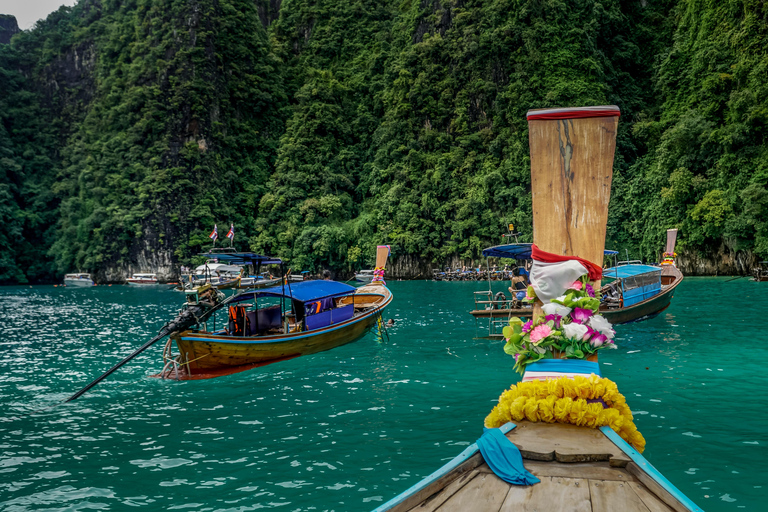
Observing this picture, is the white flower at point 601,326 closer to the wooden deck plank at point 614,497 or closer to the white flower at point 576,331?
the white flower at point 576,331

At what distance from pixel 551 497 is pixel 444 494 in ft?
1.70

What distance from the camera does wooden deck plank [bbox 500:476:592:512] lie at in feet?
7.75

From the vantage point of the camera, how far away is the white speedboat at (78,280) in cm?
6069

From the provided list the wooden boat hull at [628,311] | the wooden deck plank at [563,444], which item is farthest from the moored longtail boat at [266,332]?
the wooden deck plank at [563,444]

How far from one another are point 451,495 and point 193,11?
8462 centimetres

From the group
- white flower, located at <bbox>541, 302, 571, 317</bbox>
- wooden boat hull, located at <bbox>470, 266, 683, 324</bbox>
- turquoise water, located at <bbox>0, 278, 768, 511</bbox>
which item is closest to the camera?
white flower, located at <bbox>541, 302, 571, 317</bbox>

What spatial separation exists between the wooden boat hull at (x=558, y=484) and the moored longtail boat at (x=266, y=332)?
9969mm

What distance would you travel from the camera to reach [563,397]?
3.51 metres

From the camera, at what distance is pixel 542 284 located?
165 inches

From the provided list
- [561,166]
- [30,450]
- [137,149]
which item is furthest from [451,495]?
[137,149]

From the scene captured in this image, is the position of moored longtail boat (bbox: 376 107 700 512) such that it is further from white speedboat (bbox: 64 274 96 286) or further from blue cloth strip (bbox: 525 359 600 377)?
white speedboat (bbox: 64 274 96 286)

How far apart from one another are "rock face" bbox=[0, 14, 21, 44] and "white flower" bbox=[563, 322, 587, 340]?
397 feet

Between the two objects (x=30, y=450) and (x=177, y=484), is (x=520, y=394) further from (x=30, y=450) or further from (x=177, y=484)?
(x=30, y=450)

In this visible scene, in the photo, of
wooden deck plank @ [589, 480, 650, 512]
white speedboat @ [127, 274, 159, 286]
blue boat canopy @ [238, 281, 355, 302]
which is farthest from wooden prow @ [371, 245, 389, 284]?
white speedboat @ [127, 274, 159, 286]
